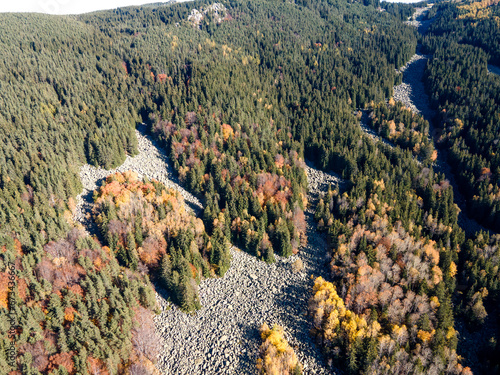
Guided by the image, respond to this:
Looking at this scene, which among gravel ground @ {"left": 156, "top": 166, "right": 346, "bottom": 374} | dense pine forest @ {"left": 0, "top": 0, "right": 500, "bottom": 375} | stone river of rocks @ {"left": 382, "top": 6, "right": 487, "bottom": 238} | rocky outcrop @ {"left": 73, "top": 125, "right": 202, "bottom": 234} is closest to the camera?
dense pine forest @ {"left": 0, "top": 0, "right": 500, "bottom": 375}

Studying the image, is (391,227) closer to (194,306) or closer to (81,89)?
(194,306)

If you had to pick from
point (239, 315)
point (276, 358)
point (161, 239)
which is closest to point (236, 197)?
point (161, 239)

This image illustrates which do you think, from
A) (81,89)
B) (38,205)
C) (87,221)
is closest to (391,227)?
(87,221)

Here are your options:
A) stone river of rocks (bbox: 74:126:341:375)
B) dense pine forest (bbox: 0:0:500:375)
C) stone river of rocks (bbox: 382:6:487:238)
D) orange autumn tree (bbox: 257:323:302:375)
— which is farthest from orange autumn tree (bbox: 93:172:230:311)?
stone river of rocks (bbox: 382:6:487:238)

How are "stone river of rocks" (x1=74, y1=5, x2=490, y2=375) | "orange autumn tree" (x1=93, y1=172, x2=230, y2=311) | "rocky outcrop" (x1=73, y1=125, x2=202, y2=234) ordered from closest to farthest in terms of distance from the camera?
"stone river of rocks" (x1=74, y1=5, x2=490, y2=375) < "orange autumn tree" (x1=93, y1=172, x2=230, y2=311) < "rocky outcrop" (x1=73, y1=125, x2=202, y2=234)

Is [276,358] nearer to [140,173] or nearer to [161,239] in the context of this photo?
[161,239]

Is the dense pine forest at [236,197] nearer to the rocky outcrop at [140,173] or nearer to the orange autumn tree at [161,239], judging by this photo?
the orange autumn tree at [161,239]

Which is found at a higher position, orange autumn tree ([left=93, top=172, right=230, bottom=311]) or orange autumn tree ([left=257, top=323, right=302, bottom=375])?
orange autumn tree ([left=93, top=172, right=230, bottom=311])

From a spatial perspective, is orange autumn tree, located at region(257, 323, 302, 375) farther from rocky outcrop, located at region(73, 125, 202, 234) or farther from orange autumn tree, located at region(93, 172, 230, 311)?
rocky outcrop, located at region(73, 125, 202, 234)

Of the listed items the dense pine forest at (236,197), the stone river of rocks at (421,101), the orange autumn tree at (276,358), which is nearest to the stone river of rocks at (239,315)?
the dense pine forest at (236,197)
